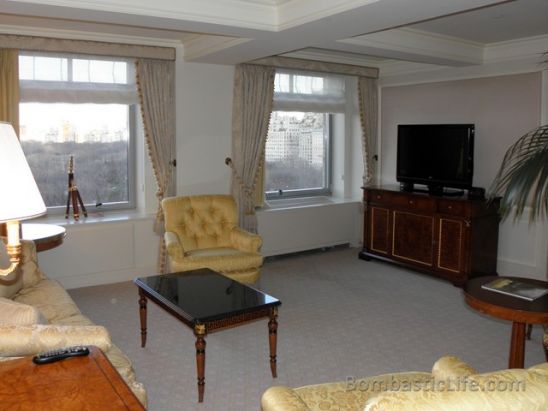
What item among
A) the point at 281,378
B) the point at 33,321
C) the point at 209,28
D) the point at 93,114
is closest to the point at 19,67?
the point at 93,114

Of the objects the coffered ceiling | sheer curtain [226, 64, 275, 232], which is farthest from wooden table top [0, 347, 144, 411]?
sheer curtain [226, 64, 275, 232]

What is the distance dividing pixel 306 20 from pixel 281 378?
2.53 metres

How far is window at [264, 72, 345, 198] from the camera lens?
6.89 metres

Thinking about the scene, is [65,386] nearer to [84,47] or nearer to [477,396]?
[477,396]

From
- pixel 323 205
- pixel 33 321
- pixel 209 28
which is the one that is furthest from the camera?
pixel 323 205

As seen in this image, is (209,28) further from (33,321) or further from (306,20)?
(33,321)

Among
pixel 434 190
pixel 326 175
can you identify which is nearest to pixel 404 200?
pixel 434 190

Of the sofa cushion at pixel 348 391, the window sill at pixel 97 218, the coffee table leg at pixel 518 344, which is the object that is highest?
the window sill at pixel 97 218

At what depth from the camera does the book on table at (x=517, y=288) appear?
11.3ft

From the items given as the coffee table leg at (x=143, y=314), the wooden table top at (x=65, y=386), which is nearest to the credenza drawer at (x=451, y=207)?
the coffee table leg at (x=143, y=314)

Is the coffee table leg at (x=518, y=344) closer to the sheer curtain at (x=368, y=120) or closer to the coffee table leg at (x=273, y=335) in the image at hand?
the coffee table leg at (x=273, y=335)

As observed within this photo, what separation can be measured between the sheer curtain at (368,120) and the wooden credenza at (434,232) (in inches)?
29.3

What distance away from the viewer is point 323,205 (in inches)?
283

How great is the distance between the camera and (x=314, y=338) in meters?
4.27
